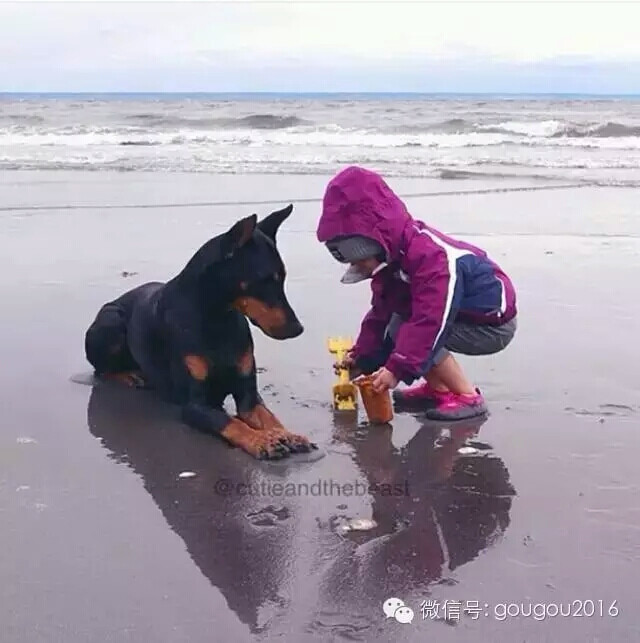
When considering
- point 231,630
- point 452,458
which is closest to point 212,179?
point 452,458

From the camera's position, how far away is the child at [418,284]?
14.8 ft

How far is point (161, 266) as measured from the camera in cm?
827

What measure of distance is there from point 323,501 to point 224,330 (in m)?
1.24

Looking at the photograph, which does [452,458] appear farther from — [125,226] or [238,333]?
[125,226]

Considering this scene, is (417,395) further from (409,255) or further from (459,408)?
(409,255)

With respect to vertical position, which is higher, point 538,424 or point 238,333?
point 238,333

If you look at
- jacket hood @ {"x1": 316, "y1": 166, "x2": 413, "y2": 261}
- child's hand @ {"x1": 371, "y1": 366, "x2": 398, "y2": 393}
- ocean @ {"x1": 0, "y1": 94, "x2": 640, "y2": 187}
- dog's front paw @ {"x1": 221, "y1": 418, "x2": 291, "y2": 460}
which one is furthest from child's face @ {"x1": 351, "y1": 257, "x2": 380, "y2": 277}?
ocean @ {"x1": 0, "y1": 94, "x2": 640, "y2": 187}

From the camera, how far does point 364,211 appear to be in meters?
4.53

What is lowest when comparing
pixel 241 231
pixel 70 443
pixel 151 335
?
pixel 70 443

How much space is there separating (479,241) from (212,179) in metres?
6.80

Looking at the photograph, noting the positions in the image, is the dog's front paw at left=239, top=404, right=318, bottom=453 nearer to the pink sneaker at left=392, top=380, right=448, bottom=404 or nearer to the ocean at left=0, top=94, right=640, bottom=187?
the pink sneaker at left=392, top=380, right=448, bottom=404

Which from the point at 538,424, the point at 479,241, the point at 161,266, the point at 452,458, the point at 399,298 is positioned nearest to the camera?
the point at 452,458

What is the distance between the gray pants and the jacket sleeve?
0.35m

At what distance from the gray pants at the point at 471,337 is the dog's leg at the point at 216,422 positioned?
983mm
